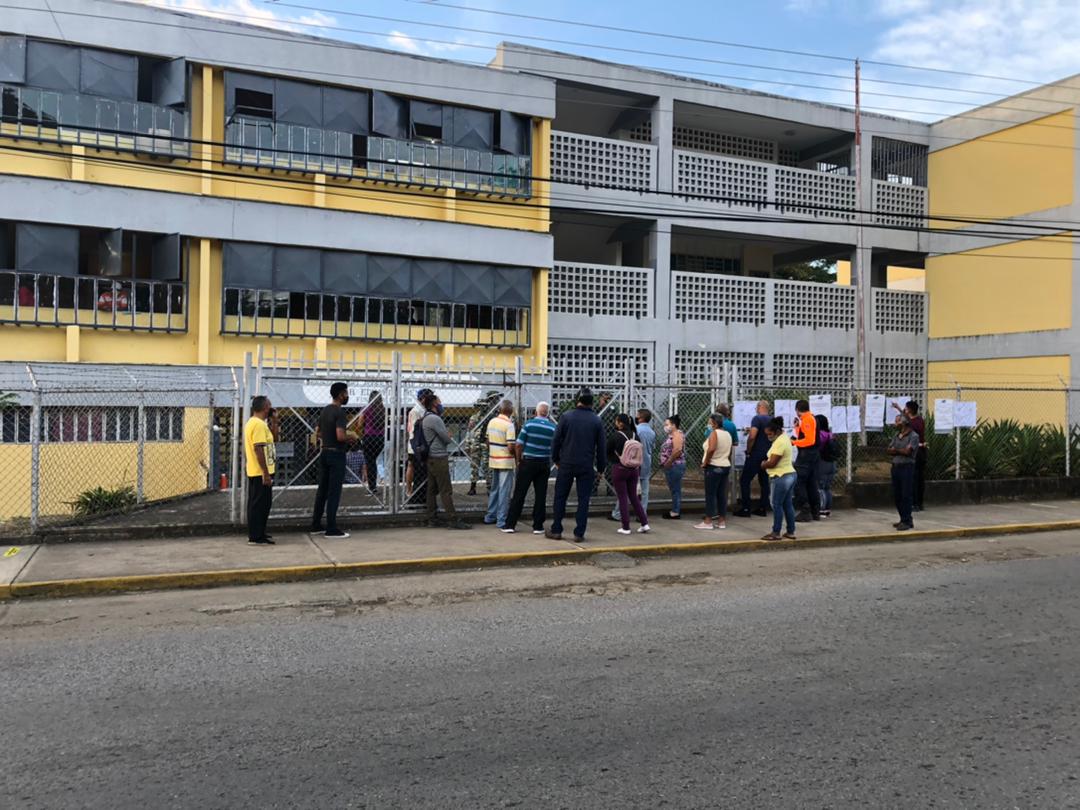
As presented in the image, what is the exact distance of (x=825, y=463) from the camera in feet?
43.0

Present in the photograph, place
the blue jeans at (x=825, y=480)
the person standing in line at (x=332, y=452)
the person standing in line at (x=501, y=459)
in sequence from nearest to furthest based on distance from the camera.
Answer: the person standing in line at (x=332, y=452)
the person standing in line at (x=501, y=459)
the blue jeans at (x=825, y=480)

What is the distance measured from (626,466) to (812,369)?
16.4 m

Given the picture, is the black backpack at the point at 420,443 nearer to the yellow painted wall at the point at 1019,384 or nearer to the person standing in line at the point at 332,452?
the person standing in line at the point at 332,452

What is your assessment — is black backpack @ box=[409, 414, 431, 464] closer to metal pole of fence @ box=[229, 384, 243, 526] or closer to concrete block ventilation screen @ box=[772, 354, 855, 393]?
metal pole of fence @ box=[229, 384, 243, 526]

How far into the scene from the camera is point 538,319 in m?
22.1

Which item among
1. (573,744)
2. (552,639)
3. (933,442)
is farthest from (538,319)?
(573,744)

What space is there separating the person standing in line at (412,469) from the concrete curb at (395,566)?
8.34 feet

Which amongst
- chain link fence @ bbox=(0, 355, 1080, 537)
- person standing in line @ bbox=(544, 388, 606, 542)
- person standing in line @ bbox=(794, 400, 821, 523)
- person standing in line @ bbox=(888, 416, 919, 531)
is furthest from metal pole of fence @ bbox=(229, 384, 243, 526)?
person standing in line @ bbox=(888, 416, 919, 531)

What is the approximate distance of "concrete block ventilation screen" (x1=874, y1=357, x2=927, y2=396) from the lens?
2656 cm

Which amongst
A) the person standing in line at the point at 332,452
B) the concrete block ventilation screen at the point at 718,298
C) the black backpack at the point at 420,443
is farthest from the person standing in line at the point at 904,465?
the concrete block ventilation screen at the point at 718,298

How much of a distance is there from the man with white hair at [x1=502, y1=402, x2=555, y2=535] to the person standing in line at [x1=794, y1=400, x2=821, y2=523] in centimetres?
376

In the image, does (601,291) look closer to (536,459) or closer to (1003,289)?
(1003,289)

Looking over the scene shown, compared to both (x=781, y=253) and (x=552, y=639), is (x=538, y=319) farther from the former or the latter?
(x=552, y=639)

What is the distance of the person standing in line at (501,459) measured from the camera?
37.2 feet
